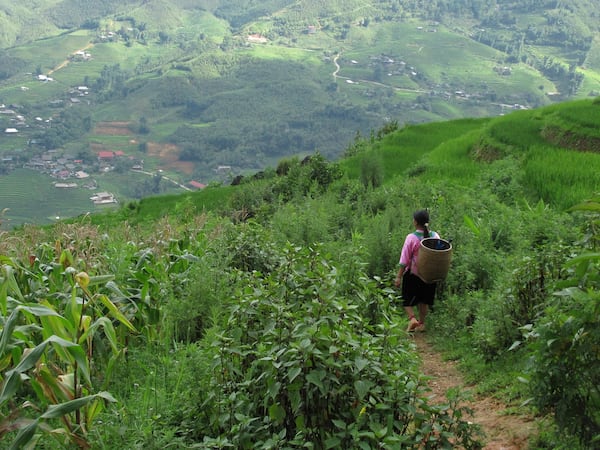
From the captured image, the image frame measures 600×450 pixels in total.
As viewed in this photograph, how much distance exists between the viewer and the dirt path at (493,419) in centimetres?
430

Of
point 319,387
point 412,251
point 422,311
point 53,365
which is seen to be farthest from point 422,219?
point 53,365

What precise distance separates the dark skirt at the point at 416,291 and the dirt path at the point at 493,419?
1308 mm

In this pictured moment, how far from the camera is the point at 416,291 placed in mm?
7555

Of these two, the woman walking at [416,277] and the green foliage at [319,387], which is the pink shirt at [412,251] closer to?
the woman walking at [416,277]

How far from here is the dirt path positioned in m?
4.30

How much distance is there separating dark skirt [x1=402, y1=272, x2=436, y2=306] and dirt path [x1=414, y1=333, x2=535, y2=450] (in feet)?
4.29

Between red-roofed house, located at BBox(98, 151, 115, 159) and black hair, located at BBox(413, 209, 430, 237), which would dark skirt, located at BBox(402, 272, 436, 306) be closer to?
black hair, located at BBox(413, 209, 430, 237)

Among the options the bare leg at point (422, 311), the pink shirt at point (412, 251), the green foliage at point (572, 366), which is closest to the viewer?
the green foliage at point (572, 366)

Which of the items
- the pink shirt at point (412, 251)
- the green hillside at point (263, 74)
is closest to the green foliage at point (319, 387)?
the pink shirt at point (412, 251)

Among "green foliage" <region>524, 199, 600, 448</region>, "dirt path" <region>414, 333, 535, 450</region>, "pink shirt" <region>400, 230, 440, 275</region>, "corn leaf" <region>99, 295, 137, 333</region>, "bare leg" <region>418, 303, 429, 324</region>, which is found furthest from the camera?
"bare leg" <region>418, 303, 429, 324</region>

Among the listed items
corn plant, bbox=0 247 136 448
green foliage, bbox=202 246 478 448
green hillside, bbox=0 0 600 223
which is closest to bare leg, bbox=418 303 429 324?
green foliage, bbox=202 246 478 448

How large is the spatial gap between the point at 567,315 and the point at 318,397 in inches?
59.3

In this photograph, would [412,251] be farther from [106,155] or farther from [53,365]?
[106,155]

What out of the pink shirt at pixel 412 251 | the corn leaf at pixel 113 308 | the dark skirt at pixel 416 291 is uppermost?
the corn leaf at pixel 113 308
